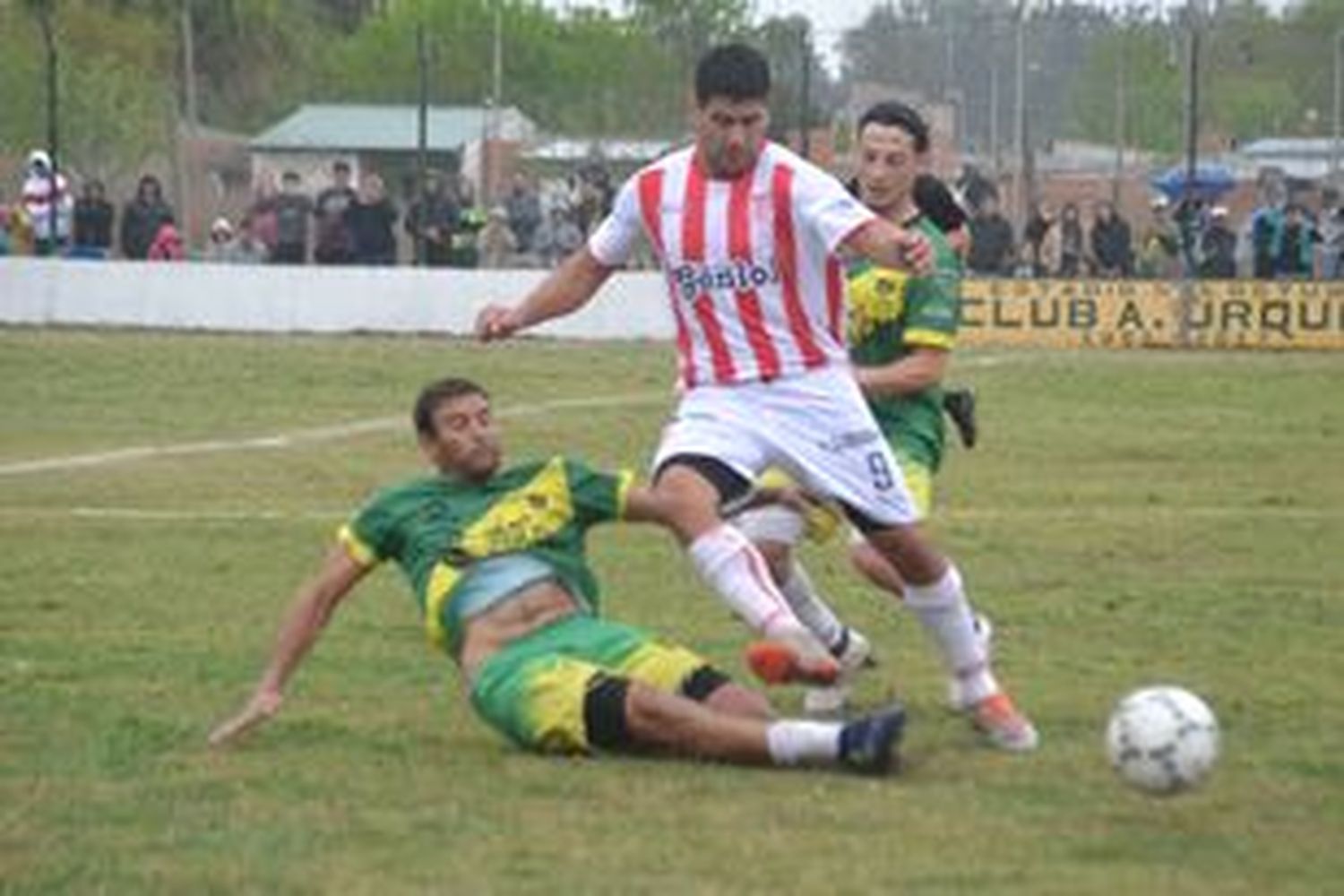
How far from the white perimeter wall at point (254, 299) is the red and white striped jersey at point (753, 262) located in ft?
86.3

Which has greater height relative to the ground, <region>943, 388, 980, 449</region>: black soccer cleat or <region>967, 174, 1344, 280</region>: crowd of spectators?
<region>943, 388, 980, 449</region>: black soccer cleat

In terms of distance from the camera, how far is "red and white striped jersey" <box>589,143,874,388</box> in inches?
388

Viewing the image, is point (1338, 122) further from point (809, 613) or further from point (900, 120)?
point (900, 120)

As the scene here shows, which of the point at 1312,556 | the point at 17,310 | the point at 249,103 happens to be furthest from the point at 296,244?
the point at 249,103

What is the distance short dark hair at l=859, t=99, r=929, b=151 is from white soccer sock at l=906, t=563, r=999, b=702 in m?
1.45

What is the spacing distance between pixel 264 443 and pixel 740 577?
45.1 ft

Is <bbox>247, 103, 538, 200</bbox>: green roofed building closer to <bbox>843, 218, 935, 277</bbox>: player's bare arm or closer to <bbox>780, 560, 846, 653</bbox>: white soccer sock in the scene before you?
<bbox>780, 560, 846, 653</bbox>: white soccer sock

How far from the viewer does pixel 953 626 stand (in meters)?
10.4

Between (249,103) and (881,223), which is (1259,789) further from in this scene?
(249,103)

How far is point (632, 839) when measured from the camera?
8328 millimetres

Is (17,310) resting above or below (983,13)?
below

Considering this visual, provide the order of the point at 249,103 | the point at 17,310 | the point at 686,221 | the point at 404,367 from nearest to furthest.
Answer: the point at 686,221
the point at 404,367
the point at 17,310
the point at 249,103

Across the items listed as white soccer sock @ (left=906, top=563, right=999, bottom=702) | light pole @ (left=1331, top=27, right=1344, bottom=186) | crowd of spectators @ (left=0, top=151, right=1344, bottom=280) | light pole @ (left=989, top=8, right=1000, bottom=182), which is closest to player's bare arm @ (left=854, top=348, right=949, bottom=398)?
white soccer sock @ (left=906, top=563, right=999, bottom=702)

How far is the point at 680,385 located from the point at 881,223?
2.85ft
